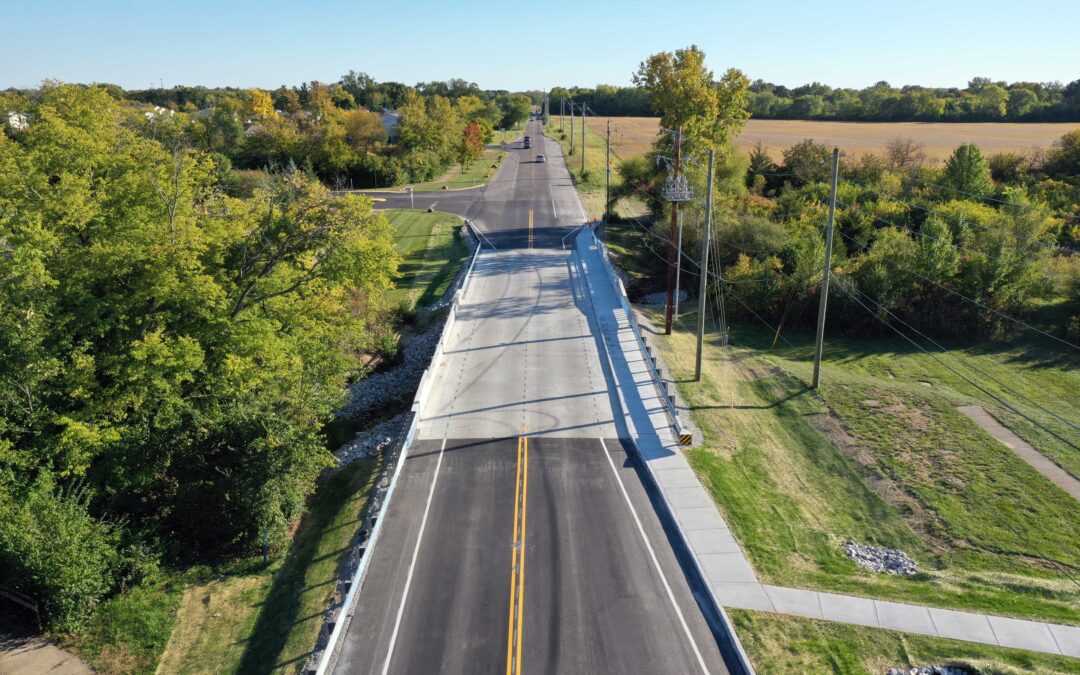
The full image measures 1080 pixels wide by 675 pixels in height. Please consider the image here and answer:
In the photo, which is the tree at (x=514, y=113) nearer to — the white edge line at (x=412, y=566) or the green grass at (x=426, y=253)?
the green grass at (x=426, y=253)

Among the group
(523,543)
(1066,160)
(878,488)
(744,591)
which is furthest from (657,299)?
(1066,160)

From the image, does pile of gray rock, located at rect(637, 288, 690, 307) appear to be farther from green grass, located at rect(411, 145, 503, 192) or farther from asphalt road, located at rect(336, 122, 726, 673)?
green grass, located at rect(411, 145, 503, 192)

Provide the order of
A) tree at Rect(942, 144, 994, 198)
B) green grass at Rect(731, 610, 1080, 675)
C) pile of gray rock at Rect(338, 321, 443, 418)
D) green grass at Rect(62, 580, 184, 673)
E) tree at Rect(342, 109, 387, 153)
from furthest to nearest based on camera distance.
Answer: tree at Rect(342, 109, 387, 153), tree at Rect(942, 144, 994, 198), pile of gray rock at Rect(338, 321, 443, 418), green grass at Rect(62, 580, 184, 673), green grass at Rect(731, 610, 1080, 675)

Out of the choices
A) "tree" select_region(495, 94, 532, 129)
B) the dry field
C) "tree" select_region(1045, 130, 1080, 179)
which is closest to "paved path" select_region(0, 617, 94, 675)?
the dry field

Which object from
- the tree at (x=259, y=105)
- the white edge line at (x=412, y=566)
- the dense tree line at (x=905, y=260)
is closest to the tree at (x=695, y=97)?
the dense tree line at (x=905, y=260)

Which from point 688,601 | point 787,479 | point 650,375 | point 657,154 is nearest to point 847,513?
point 787,479

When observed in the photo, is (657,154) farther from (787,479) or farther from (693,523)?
(693,523)
